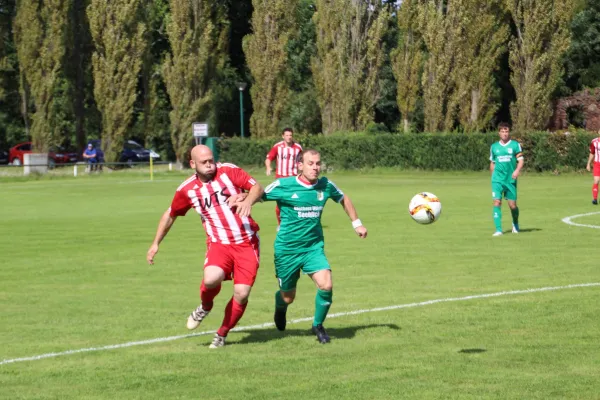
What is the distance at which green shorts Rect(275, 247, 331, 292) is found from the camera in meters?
10.7

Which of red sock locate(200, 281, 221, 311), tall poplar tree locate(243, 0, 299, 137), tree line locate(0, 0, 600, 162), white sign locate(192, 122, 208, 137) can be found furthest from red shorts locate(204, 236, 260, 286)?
tall poplar tree locate(243, 0, 299, 137)

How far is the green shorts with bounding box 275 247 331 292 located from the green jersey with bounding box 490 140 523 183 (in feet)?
40.6

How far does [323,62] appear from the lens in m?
64.4

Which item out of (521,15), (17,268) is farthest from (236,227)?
(521,15)

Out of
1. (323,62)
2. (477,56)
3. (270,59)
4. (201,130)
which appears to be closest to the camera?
(201,130)

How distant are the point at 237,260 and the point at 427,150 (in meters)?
46.6

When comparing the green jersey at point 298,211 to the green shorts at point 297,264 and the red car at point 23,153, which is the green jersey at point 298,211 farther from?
the red car at point 23,153

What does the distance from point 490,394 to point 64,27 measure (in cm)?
6352

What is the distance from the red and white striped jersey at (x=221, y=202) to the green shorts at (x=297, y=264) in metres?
0.47

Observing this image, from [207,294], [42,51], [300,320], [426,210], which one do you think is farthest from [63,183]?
[207,294]

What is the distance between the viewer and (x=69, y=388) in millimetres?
8711

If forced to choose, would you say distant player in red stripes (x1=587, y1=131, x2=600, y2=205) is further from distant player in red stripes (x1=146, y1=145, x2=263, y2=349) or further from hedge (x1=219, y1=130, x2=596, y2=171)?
distant player in red stripes (x1=146, y1=145, x2=263, y2=349)

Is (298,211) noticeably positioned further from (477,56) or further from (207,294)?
(477,56)

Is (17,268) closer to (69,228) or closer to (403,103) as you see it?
(69,228)
